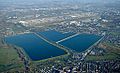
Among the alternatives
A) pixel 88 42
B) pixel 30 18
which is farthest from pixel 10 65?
pixel 30 18

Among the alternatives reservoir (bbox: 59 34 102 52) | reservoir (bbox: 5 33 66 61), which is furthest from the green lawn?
reservoir (bbox: 5 33 66 61)

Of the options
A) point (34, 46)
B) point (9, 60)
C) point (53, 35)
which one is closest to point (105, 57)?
point (34, 46)

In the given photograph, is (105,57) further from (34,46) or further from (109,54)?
(34,46)

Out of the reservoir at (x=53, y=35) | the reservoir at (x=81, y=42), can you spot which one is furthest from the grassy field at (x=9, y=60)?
the reservoir at (x=53, y=35)

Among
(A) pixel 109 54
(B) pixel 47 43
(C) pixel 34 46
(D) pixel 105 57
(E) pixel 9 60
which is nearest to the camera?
(E) pixel 9 60

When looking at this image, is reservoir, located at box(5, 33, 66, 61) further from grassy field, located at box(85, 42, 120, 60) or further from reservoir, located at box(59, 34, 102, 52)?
grassy field, located at box(85, 42, 120, 60)

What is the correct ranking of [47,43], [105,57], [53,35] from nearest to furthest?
[105,57] → [47,43] → [53,35]

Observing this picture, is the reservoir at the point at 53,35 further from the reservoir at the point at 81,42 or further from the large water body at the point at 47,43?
the reservoir at the point at 81,42
